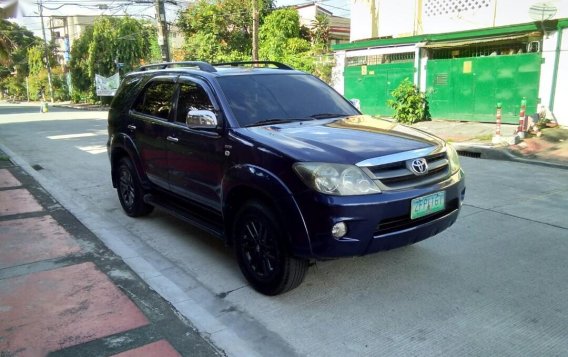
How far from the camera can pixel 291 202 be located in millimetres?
3256

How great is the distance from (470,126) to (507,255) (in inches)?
404

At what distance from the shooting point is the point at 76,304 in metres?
3.68

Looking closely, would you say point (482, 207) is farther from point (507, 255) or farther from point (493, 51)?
point (493, 51)

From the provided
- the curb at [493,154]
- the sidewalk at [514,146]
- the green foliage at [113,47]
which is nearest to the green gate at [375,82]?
the sidewalk at [514,146]

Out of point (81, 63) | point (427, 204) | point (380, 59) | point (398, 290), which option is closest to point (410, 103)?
point (380, 59)

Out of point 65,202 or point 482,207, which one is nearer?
point 482,207

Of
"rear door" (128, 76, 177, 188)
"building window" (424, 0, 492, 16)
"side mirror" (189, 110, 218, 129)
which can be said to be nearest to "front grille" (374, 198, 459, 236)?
"side mirror" (189, 110, 218, 129)

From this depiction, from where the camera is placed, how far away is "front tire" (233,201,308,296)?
3.47 metres

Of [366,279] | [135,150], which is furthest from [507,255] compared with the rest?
[135,150]

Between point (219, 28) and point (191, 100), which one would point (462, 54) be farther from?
point (219, 28)

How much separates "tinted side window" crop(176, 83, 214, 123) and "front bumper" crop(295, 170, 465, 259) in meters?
1.61

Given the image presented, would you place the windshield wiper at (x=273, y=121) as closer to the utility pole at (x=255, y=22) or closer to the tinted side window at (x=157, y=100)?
the tinted side window at (x=157, y=100)

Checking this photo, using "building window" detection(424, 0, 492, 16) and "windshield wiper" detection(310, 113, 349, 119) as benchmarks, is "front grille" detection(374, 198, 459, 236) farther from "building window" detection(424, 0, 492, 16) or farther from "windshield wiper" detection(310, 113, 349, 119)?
"building window" detection(424, 0, 492, 16)

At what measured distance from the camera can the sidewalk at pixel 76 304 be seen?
3.12 metres
